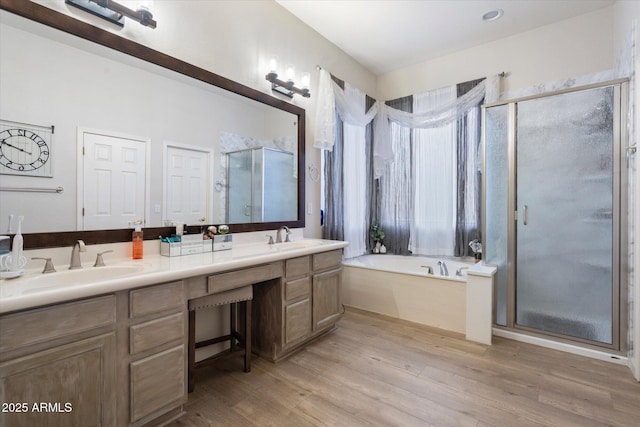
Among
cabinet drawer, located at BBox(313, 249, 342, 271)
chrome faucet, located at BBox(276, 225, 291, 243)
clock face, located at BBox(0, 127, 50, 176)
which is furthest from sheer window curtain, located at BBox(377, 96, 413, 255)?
clock face, located at BBox(0, 127, 50, 176)

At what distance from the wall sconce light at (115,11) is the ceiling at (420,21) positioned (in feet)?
4.55

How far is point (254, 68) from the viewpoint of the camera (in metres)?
2.46

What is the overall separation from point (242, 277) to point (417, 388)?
1.34 m

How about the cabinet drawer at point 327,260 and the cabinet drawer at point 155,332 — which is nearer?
the cabinet drawer at point 155,332

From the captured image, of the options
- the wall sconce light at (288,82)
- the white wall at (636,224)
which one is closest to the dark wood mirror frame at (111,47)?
the wall sconce light at (288,82)

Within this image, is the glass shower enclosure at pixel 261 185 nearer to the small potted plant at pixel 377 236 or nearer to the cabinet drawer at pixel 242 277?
the cabinet drawer at pixel 242 277

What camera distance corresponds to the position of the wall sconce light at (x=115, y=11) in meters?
1.54

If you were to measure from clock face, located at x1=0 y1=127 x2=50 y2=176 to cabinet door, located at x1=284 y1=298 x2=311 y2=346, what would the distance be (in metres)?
1.65

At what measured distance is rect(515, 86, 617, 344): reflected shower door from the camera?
7.68 feet

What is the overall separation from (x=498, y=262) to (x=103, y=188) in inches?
128

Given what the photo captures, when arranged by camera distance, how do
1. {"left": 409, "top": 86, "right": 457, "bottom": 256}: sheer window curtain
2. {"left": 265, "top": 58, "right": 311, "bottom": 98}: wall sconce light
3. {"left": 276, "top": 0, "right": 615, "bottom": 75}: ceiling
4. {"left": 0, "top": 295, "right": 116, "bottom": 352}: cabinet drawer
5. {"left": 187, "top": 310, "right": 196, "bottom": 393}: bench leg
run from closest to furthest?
{"left": 0, "top": 295, "right": 116, "bottom": 352}: cabinet drawer < {"left": 187, "top": 310, "right": 196, "bottom": 393}: bench leg < {"left": 265, "top": 58, "right": 311, "bottom": 98}: wall sconce light < {"left": 276, "top": 0, "right": 615, "bottom": 75}: ceiling < {"left": 409, "top": 86, "right": 457, "bottom": 256}: sheer window curtain

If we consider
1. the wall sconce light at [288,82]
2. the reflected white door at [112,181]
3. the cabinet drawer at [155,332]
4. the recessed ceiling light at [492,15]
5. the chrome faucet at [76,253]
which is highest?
the recessed ceiling light at [492,15]

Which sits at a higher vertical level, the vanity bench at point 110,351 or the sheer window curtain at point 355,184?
the sheer window curtain at point 355,184

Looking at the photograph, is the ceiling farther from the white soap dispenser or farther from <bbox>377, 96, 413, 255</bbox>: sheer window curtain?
the white soap dispenser
